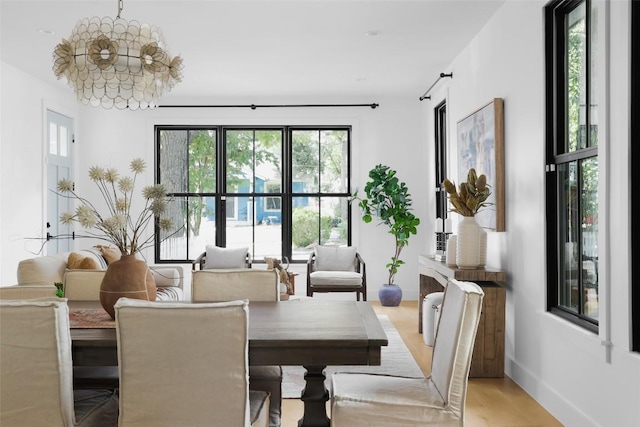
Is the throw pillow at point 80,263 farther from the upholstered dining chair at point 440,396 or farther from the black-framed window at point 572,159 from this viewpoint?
the black-framed window at point 572,159

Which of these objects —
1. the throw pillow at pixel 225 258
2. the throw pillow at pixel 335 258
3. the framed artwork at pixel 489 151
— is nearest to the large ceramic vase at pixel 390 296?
the throw pillow at pixel 335 258

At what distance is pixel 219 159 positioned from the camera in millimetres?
7535

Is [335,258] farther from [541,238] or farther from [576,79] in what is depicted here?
[576,79]

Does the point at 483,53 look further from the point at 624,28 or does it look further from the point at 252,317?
the point at 252,317

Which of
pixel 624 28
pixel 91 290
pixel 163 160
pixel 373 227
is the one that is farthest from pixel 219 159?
pixel 624 28

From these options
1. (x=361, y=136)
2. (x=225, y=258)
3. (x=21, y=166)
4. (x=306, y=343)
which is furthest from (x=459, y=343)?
(x=361, y=136)

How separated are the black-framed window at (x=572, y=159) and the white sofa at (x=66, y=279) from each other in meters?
2.63

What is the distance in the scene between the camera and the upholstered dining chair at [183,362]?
1853mm

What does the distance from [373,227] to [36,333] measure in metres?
5.83

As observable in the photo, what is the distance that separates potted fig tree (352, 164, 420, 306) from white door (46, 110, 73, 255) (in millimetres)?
3583

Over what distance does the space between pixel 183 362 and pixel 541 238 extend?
2.48 meters

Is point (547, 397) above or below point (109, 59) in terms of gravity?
below

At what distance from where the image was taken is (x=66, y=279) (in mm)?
3119

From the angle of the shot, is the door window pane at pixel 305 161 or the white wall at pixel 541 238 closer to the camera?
the white wall at pixel 541 238
